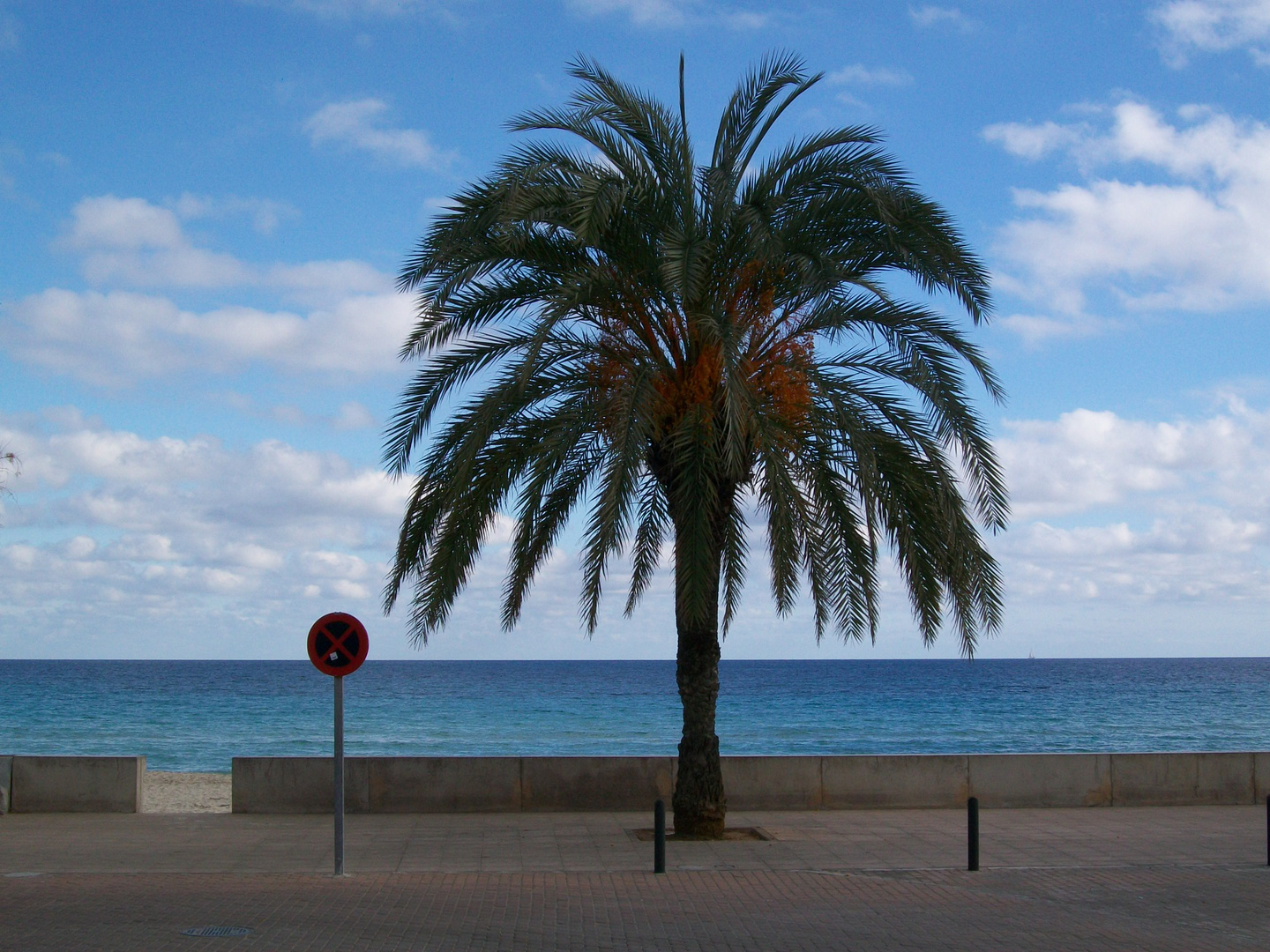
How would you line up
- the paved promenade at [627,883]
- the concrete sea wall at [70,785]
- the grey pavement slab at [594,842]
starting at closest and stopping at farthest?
the paved promenade at [627,883], the grey pavement slab at [594,842], the concrete sea wall at [70,785]

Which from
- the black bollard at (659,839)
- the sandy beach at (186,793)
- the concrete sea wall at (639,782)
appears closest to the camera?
the black bollard at (659,839)

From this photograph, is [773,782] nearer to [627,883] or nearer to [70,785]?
[627,883]

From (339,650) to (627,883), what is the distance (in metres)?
3.28

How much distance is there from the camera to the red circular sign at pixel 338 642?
10641mm

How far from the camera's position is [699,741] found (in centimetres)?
1268

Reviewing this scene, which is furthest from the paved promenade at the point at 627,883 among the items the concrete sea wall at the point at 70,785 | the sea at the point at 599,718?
the sea at the point at 599,718

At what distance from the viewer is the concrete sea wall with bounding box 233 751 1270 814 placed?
572 inches

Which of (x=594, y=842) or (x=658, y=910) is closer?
(x=658, y=910)

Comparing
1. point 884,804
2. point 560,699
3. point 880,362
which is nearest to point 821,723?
point 560,699

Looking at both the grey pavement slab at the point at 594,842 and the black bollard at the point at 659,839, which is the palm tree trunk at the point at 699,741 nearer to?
the grey pavement slab at the point at 594,842

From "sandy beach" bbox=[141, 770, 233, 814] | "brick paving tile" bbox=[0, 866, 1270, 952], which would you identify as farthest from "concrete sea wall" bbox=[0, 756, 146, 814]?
"brick paving tile" bbox=[0, 866, 1270, 952]

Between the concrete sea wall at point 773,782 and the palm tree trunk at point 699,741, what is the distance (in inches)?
79.3

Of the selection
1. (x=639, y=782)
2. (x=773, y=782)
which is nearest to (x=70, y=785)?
Result: (x=639, y=782)

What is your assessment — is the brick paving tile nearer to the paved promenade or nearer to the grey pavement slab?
the paved promenade
